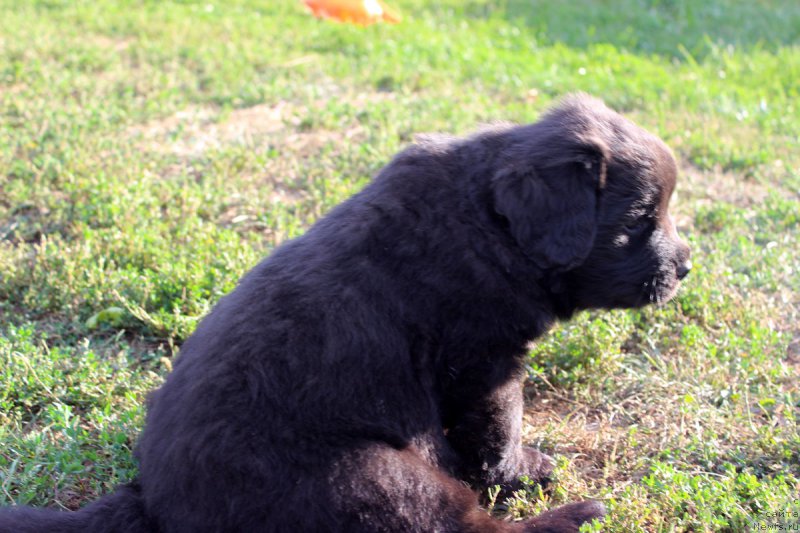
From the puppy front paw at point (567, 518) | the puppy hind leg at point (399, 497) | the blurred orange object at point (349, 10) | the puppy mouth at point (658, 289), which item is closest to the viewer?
the puppy hind leg at point (399, 497)

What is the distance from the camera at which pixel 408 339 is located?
2.86 metres

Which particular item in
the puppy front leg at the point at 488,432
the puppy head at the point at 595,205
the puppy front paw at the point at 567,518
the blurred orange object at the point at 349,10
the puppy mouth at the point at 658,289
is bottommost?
the puppy front paw at the point at 567,518

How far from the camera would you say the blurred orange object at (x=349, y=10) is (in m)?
8.73

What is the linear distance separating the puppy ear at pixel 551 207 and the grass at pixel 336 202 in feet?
2.78

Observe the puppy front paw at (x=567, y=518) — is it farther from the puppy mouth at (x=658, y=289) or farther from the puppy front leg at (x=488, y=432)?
the puppy mouth at (x=658, y=289)

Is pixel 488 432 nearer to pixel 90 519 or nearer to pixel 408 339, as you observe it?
pixel 408 339

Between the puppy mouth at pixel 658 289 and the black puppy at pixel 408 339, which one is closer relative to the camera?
the black puppy at pixel 408 339

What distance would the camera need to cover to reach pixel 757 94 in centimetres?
748

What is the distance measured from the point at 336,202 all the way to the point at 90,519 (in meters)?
2.74

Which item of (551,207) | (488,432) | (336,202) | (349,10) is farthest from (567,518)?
(349,10)

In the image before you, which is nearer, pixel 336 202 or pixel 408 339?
pixel 408 339

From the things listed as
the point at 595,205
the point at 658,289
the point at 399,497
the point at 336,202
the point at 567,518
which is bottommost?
the point at 567,518

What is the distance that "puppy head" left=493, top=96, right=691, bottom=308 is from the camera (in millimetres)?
2973

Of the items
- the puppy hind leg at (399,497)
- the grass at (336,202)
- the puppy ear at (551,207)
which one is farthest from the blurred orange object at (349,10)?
the puppy hind leg at (399,497)
